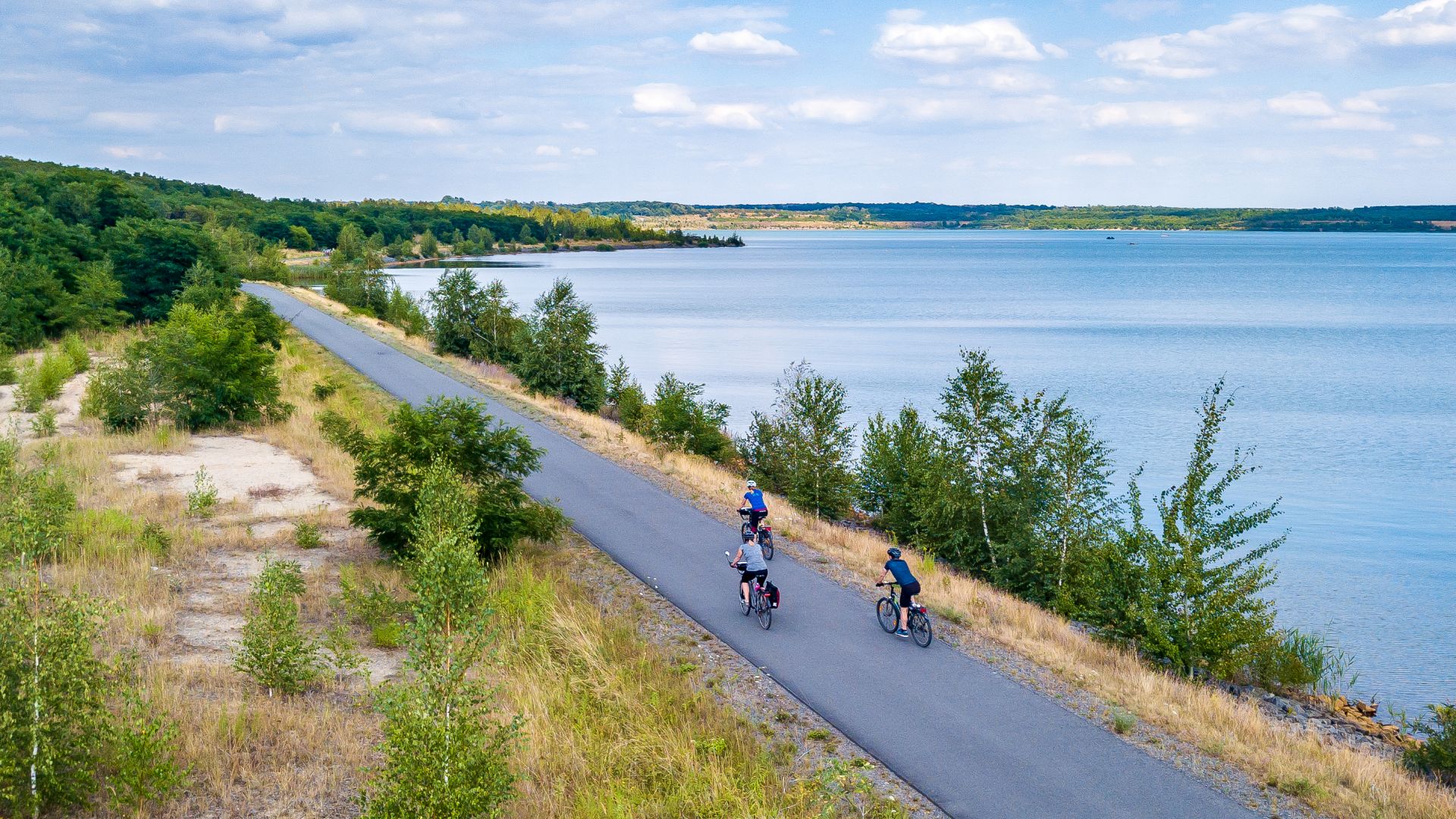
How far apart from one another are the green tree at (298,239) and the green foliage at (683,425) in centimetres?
13663

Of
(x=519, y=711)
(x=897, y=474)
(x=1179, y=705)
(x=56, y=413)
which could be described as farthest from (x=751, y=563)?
(x=56, y=413)

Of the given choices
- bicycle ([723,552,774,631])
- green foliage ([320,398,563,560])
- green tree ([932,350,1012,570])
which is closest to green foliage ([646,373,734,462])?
green tree ([932,350,1012,570])

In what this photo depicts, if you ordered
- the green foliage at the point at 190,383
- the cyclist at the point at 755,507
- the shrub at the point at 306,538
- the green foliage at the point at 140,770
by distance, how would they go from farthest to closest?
1. the green foliage at the point at 190,383
2. the shrub at the point at 306,538
3. the cyclist at the point at 755,507
4. the green foliage at the point at 140,770

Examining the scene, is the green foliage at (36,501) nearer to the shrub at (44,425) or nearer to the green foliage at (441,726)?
the green foliage at (441,726)

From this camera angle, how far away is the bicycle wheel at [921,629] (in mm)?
13656

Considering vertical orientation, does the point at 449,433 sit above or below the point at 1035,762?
above

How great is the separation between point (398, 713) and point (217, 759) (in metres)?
3.45

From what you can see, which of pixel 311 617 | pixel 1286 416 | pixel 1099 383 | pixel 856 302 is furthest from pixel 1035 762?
pixel 856 302

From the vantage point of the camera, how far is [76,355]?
134ft

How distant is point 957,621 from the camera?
1483cm

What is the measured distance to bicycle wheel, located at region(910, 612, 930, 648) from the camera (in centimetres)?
1366

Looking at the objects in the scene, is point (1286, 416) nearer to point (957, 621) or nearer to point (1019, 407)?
point (1019, 407)

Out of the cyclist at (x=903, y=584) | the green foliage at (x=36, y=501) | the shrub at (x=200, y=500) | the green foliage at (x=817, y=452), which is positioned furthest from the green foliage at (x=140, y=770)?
the green foliage at (x=817, y=452)

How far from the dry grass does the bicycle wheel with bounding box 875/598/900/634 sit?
1.23 meters
